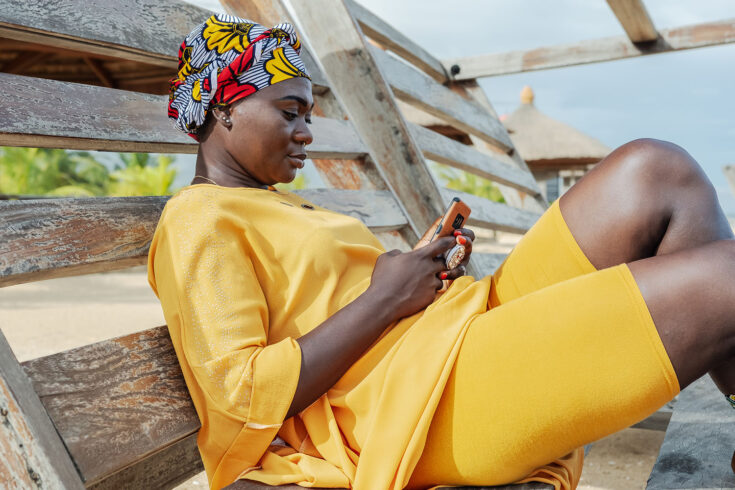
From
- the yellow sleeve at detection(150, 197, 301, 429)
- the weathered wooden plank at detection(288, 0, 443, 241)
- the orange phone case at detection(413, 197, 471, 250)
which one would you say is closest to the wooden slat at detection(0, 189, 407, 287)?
the yellow sleeve at detection(150, 197, 301, 429)

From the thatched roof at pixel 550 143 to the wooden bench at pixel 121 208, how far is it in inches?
597

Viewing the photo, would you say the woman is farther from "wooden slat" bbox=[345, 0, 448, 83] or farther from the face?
"wooden slat" bbox=[345, 0, 448, 83]

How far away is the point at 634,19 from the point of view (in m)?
4.10

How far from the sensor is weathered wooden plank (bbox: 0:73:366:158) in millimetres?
1620

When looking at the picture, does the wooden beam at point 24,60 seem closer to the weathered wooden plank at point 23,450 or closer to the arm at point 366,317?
the arm at point 366,317

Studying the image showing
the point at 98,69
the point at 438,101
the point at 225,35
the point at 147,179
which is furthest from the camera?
the point at 147,179

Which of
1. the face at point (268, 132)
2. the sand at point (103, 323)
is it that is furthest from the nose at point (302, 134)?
the sand at point (103, 323)

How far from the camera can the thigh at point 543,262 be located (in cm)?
164

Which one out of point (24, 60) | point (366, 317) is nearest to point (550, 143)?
point (24, 60)

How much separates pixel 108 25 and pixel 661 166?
1.57 meters

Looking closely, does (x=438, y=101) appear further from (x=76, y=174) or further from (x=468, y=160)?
(x=76, y=174)

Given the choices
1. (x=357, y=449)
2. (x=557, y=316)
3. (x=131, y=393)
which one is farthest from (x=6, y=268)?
(x=557, y=316)

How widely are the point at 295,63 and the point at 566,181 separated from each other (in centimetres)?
1839

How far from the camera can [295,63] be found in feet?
5.89
